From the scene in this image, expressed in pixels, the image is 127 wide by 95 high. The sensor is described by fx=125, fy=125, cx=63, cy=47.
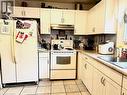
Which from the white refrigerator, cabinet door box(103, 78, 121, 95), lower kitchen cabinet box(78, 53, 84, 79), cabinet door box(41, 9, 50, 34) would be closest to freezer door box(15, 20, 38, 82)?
the white refrigerator

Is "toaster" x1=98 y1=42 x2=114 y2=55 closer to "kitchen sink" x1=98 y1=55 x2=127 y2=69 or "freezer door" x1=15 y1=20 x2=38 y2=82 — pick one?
"kitchen sink" x1=98 y1=55 x2=127 y2=69

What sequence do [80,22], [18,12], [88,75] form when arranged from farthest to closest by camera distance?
[80,22]
[18,12]
[88,75]

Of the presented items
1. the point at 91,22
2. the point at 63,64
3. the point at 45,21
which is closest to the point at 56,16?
the point at 45,21

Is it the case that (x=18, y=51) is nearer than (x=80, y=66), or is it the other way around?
(x=18, y=51)

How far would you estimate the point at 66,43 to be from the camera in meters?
4.09

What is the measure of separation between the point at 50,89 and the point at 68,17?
215cm

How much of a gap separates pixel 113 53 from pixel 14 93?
7.97ft

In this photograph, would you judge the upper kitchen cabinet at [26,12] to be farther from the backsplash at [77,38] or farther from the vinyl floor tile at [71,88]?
the vinyl floor tile at [71,88]

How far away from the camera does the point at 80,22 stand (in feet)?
12.8

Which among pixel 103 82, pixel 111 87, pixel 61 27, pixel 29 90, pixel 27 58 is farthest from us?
pixel 61 27

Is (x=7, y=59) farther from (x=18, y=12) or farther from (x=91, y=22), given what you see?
(x=91, y=22)

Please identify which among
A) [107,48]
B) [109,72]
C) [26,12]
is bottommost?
[109,72]

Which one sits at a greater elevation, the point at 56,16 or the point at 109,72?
the point at 56,16

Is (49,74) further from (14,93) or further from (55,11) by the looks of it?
(55,11)
